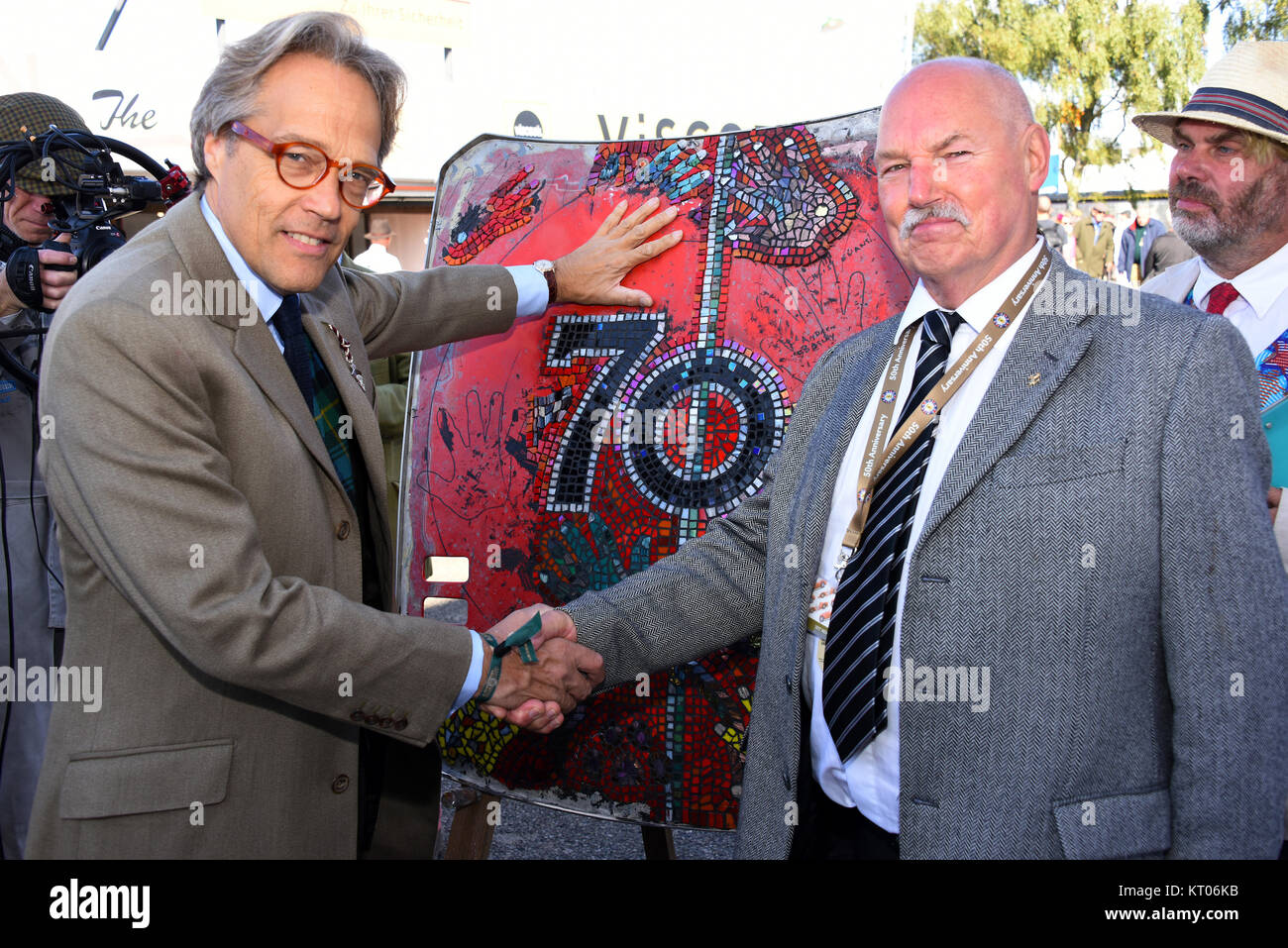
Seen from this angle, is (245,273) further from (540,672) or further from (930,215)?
(930,215)

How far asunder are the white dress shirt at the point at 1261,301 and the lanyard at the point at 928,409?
0.86m

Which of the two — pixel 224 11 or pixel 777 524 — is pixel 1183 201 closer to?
pixel 777 524

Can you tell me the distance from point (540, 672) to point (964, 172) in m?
1.26

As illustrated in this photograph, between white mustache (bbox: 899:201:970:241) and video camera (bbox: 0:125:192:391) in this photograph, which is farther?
video camera (bbox: 0:125:192:391)

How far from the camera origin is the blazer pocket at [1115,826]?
59.7 inches

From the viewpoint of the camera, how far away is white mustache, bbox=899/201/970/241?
5.90ft

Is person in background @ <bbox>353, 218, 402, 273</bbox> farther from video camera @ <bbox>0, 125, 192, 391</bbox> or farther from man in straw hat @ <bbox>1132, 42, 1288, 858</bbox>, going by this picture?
man in straw hat @ <bbox>1132, 42, 1288, 858</bbox>

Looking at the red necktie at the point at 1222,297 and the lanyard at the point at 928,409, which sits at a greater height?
the red necktie at the point at 1222,297

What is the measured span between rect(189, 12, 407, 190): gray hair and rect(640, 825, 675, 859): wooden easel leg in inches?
74.3

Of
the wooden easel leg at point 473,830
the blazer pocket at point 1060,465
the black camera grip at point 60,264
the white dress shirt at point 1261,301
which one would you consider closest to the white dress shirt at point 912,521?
the blazer pocket at point 1060,465

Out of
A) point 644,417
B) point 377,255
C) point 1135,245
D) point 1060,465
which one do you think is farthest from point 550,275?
point 1135,245

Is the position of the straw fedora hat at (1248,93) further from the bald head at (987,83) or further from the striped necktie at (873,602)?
the striped necktie at (873,602)

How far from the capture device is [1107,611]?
5.05 ft

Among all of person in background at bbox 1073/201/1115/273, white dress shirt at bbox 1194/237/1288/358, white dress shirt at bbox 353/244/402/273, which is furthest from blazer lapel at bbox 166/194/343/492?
person in background at bbox 1073/201/1115/273
